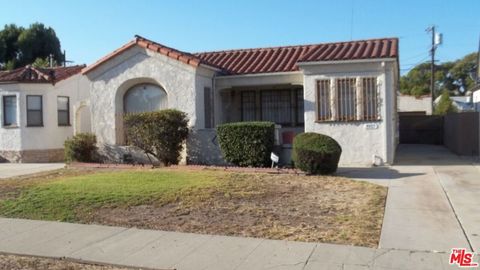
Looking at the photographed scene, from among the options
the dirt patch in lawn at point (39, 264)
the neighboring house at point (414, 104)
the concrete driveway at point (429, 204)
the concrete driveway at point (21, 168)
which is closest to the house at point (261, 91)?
the concrete driveway at point (429, 204)

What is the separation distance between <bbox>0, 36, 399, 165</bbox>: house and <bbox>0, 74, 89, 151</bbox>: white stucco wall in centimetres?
131

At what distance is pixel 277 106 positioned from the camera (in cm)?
1989

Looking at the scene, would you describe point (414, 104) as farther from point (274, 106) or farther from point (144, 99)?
point (144, 99)

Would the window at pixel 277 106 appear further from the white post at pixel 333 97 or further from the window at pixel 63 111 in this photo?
the window at pixel 63 111

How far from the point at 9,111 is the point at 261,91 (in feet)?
33.3

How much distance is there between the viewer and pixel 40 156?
20.7 metres

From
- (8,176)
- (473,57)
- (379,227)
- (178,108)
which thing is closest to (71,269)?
(379,227)

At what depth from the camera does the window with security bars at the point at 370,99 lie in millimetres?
15875

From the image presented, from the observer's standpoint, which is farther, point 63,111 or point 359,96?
point 63,111

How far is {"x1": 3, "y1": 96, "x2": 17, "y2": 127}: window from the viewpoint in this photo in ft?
67.4

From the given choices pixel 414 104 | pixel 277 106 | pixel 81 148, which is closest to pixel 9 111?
pixel 81 148

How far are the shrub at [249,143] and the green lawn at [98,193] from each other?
1.87 metres

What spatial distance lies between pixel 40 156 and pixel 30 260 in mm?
14713

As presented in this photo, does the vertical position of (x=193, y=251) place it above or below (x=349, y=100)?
below
